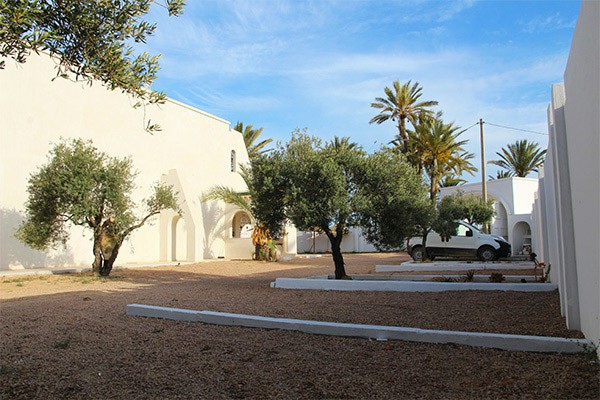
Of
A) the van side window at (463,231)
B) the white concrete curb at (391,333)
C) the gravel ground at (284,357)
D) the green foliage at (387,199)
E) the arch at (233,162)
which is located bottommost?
the gravel ground at (284,357)

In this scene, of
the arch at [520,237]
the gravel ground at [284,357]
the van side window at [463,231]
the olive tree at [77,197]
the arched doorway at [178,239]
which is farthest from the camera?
the arch at [520,237]

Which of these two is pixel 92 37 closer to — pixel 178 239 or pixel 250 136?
pixel 178 239

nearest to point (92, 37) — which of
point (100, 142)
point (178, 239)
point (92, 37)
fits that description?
point (92, 37)

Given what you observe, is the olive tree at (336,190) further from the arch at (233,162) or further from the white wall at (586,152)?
the arch at (233,162)

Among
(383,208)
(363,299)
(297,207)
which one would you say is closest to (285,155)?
(297,207)

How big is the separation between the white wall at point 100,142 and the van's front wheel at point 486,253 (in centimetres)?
1255

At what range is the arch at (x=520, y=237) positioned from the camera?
2741cm

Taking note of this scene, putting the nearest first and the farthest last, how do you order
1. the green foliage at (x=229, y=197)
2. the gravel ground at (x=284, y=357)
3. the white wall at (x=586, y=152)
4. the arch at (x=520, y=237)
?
the white wall at (x=586, y=152), the gravel ground at (x=284, y=357), the green foliage at (x=229, y=197), the arch at (x=520, y=237)

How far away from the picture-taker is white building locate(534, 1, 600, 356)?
3590mm

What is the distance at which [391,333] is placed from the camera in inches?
216

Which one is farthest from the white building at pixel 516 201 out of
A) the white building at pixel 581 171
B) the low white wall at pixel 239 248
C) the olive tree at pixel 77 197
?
the white building at pixel 581 171

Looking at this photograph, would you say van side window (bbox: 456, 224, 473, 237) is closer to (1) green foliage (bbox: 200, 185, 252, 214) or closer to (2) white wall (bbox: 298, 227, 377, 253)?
(1) green foliage (bbox: 200, 185, 252, 214)

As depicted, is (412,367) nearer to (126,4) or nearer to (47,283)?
(126,4)

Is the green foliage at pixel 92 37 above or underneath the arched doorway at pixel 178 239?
above
